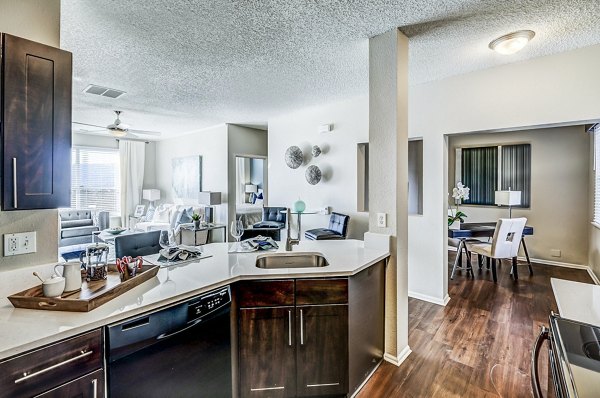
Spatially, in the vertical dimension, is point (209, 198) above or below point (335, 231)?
above

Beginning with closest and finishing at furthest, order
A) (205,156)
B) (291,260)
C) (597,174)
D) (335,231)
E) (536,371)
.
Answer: (536,371)
(291,260)
(597,174)
(335,231)
(205,156)

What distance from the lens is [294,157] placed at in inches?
205

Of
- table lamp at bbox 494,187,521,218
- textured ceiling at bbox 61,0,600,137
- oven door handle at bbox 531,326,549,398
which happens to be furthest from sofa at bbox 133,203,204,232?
oven door handle at bbox 531,326,549,398

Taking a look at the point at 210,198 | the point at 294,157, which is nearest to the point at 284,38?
the point at 294,157

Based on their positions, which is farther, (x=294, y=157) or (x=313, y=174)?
(x=294, y=157)

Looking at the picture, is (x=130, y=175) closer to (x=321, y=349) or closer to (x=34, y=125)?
(x=34, y=125)

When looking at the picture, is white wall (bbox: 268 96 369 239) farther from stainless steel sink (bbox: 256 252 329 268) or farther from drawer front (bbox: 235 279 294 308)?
drawer front (bbox: 235 279 294 308)

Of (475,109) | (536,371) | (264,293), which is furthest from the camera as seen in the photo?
(475,109)

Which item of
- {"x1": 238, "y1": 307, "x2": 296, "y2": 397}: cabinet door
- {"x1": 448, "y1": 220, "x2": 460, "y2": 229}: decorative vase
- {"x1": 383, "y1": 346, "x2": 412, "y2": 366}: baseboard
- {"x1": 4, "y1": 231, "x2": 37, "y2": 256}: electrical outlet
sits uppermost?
{"x1": 4, "y1": 231, "x2": 37, "y2": 256}: electrical outlet

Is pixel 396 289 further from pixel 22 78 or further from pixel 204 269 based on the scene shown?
pixel 22 78

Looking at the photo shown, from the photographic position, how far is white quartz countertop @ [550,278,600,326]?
1.31 metres

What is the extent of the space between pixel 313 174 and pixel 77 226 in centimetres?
544

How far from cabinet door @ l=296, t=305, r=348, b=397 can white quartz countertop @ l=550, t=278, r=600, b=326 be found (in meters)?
1.07

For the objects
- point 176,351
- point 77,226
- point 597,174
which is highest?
point 597,174
